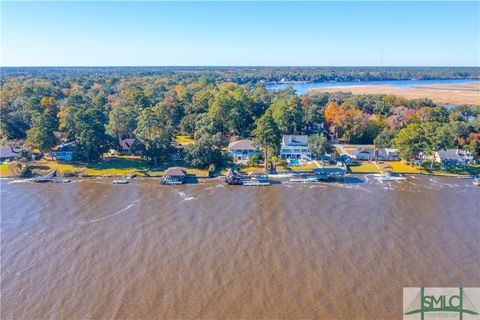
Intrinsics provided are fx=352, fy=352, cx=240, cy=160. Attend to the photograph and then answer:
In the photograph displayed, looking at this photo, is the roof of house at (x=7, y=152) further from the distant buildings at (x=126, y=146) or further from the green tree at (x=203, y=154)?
the green tree at (x=203, y=154)

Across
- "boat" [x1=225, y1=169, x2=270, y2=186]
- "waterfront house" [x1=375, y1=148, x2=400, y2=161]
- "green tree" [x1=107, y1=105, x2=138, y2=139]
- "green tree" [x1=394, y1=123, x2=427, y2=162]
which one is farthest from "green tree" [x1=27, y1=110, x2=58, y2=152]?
"green tree" [x1=394, y1=123, x2=427, y2=162]

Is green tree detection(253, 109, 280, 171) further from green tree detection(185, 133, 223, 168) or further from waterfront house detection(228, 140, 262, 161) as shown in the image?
green tree detection(185, 133, 223, 168)

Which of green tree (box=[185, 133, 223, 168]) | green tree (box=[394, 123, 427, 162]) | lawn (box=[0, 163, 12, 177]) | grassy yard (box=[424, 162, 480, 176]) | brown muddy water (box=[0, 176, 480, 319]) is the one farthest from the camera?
green tree (box=[394, 123, 427, 162])

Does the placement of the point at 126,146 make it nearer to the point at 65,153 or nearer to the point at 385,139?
the point at 65,153

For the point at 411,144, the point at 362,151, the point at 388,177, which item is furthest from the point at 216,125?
the point at 411,144

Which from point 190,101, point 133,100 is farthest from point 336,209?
point 133,100

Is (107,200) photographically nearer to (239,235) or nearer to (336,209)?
(239,235)
